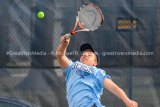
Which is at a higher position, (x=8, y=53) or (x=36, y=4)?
(x=36, y=4)

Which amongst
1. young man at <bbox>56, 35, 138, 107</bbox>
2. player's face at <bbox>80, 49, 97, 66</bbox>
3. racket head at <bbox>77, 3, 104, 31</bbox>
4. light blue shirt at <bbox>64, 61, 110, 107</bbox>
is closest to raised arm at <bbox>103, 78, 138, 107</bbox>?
young man at <bbox>56, 35, 138, 107</bbox>

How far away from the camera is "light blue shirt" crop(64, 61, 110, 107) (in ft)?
16.3

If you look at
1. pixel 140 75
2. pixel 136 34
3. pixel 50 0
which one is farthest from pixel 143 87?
pixel 50 0

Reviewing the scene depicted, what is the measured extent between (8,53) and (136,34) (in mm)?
1623

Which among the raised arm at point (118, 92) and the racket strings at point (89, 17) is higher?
the racket strings at point (89, 17)

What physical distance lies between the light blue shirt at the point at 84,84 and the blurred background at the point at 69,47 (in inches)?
78.4

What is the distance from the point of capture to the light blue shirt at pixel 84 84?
16.3 feet

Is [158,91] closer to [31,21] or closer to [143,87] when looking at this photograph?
[143,87]

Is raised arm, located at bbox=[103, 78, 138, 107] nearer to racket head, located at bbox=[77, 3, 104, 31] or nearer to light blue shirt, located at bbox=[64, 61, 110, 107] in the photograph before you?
light blue shirt, located at bbox=[64, 61, 110, 107]

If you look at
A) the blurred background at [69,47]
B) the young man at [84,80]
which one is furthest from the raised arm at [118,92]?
the blurred background at [69,47]

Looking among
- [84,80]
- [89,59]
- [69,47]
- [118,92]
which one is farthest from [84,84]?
[69,47]

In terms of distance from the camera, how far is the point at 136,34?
7141 mm

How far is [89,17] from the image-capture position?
5.53 m

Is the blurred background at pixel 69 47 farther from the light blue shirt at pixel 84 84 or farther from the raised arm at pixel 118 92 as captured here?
the raised arm at pixel 118 92
